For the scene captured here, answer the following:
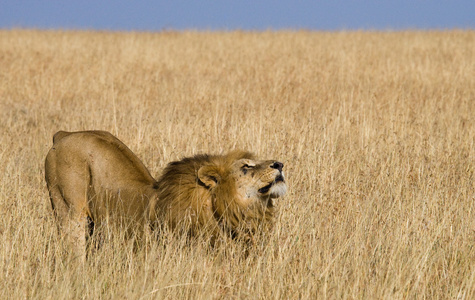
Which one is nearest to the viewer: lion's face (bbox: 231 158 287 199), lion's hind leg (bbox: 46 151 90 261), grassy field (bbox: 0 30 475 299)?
grassy field (bbox: 0 30 475 299)

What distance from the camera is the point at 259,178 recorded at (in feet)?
13.6

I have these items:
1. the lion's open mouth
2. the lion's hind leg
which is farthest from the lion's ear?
the lion's hind leg

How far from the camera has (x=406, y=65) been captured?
46.8 ft

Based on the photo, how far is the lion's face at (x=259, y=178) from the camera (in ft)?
13.5

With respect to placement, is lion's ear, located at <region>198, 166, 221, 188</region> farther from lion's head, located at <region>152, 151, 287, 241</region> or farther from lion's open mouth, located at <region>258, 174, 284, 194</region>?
lion's open mouth, located at <region>258, 174, 284, 194</region>

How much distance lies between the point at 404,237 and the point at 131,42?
14.4m

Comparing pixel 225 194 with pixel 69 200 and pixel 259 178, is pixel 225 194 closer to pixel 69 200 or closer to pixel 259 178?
pixel 259 178

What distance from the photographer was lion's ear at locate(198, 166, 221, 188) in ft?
13.7

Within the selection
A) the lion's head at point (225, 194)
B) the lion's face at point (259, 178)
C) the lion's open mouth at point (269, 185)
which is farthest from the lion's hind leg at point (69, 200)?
the lion's open mouth at point (269, 185)

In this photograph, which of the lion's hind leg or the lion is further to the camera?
the lion's hind leg

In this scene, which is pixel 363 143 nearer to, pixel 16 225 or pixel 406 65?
pixel 16 225

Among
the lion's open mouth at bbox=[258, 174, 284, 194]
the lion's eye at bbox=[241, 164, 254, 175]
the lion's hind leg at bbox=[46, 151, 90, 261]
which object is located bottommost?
the lion's hind leg at bbox=[46, 151, 90, 261]

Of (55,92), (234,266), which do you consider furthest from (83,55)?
(234,266)

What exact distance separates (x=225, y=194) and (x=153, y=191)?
2.06 ft
